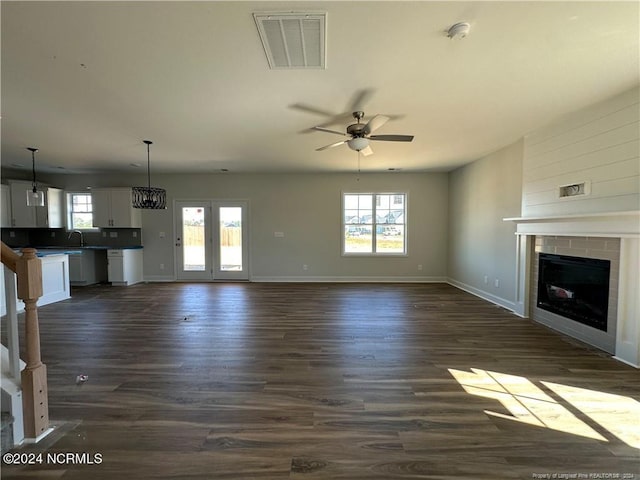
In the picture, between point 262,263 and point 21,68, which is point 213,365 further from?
point 262,263

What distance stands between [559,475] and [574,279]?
283 centimetres

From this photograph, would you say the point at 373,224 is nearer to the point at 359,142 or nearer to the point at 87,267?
the point at 359,142

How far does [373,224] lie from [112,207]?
20.8 ft

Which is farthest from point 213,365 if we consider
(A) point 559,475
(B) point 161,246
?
(B) point 161,246

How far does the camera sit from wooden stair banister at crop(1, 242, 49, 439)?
166 centimetres

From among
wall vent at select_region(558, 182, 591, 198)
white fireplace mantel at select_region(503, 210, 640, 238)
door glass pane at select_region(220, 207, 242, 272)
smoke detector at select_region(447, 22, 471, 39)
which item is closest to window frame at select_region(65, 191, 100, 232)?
door glass pane at select_region(220, 207, 242, 272)

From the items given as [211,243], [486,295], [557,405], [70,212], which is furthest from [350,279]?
[70,212]

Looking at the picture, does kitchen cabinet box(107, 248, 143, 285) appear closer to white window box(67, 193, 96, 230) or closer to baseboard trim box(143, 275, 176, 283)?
baseboard trim box(143, 275, 176, 283)

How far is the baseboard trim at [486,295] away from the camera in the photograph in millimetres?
4680

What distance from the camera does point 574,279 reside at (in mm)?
3539

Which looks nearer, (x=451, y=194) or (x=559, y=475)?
(x=559, y=475)

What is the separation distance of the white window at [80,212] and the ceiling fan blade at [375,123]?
24.1 ft

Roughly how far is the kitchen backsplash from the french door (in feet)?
3.78

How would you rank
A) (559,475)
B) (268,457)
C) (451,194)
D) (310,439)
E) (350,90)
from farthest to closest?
1. (451,194)
2. (350,90)
3. (310,439)
4. (268,457)
5. (559,475)
